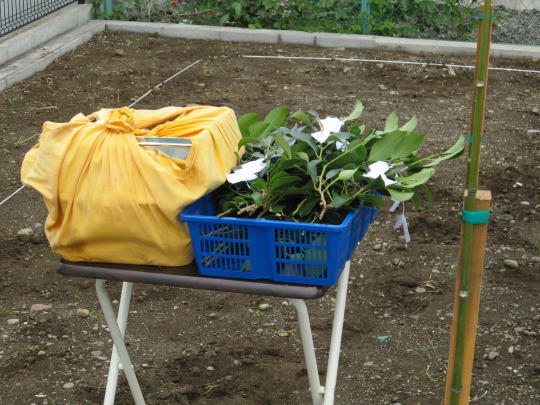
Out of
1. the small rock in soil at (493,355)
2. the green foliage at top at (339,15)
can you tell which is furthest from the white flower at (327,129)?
the green foliage at top at (339,15)

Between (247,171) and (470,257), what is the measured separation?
1.89ft

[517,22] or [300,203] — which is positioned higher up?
[517,22]

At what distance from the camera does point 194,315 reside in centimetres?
345

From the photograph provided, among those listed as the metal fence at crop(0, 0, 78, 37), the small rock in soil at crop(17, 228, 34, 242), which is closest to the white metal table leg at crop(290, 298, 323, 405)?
the small rock in soil at crop(17, 228, 34, 242)

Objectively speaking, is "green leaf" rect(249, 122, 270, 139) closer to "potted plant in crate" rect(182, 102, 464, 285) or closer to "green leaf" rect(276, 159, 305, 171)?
"potted plant in crate" rect(182, 102, 464, 285)

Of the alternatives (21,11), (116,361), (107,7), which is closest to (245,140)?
(116,361)

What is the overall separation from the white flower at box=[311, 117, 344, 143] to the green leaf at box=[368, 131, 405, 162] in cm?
13

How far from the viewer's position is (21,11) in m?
6.92

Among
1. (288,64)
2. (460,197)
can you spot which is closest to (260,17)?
(288,64)

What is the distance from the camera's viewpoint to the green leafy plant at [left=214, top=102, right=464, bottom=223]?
6.52 ft

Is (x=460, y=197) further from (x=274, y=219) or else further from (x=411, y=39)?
(x=411, y=39)

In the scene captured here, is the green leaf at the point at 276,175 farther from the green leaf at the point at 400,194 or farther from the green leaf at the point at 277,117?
the green leaf at the point at 277,117

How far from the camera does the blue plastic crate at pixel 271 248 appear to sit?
1904 millimetres

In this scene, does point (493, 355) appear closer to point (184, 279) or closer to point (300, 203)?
point (300, 203)
